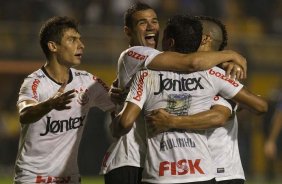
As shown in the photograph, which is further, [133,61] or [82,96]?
[82,96]

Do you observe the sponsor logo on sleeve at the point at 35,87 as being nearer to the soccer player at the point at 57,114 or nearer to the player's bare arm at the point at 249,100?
the soccer player at the point at 57,114

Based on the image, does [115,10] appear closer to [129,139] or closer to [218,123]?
[129,139]

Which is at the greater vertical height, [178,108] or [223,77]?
[223,77]

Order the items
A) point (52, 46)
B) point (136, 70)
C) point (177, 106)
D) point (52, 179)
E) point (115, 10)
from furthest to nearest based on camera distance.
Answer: point (115, 10), point (52, 46), point (52, 179), point (136, 70), point (177, 106)

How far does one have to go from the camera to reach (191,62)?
19.6 feet

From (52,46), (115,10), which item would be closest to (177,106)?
(52,46)

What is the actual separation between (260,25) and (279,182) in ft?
16.9

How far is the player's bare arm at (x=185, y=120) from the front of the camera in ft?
19.5

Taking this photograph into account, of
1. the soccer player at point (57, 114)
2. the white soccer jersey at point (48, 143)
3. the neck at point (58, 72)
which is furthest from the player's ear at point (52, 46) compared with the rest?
the white soccer jersey at point (48, 143)

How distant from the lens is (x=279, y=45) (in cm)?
1927

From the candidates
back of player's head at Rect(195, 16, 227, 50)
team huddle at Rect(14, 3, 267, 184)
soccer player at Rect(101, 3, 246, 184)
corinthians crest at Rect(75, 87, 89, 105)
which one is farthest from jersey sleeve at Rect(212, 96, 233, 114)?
corinthians crest at Rect(75, 87, 89, 105)

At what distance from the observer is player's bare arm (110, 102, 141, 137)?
19.4 ft

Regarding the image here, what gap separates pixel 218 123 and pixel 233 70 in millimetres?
411

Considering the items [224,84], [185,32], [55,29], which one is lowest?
[224,84]
